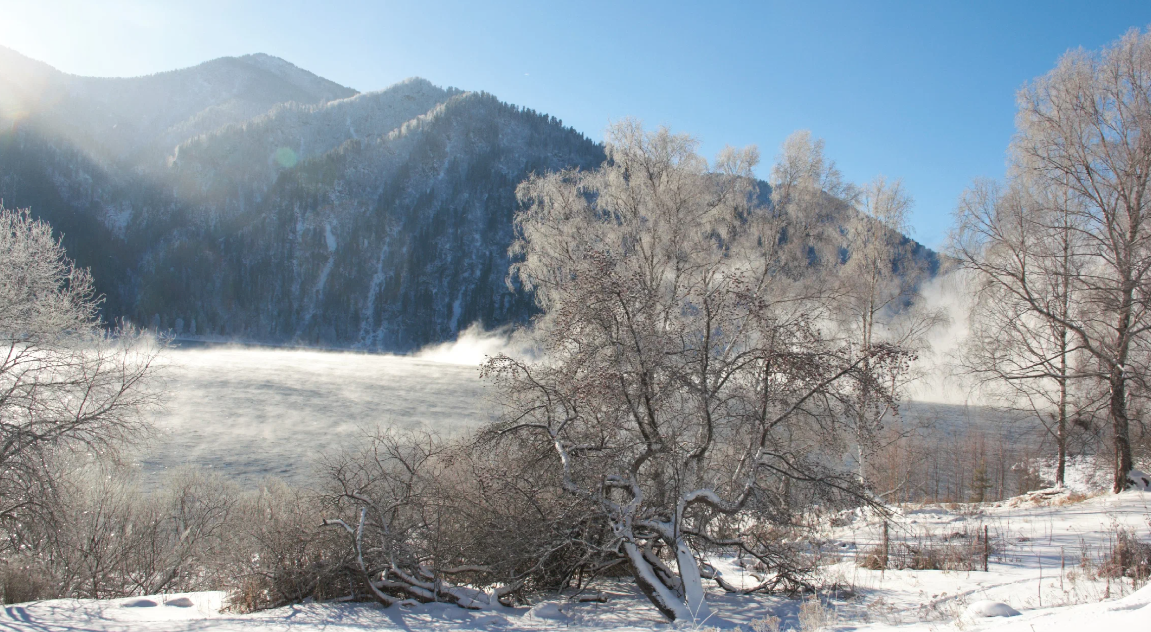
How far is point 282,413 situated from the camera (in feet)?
105

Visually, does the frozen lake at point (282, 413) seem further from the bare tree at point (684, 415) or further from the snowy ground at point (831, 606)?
the snowy ground at point (831, 606)

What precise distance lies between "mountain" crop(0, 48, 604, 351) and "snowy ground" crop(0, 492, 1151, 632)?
114114 mm

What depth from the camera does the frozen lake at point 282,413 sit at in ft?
82.3

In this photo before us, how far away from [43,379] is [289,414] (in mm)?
20702

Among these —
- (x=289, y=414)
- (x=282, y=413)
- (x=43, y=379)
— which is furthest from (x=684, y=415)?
(x=282, y=413)

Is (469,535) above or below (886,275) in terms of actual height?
below

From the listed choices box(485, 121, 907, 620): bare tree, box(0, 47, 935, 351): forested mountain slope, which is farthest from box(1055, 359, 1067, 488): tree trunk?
box(0, 47, 935, 351): forested mountain slope

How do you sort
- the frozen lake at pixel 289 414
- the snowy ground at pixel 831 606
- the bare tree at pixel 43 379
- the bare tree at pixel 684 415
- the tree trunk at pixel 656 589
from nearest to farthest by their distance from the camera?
1. the snowy ground at pixel 831 606
2. the tree trunk at pixel 656 589
3. the bare tree at pixel 684 415
4. the bare tree at pixel 43 379
5. the frozen lake at pixel 289 414

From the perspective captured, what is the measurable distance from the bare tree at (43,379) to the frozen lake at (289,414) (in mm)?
5227

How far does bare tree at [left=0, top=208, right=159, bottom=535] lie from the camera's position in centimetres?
1087

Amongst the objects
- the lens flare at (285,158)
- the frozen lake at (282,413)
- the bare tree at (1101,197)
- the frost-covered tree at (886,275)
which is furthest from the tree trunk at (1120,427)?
the lens flare at (285,158)

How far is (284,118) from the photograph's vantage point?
630 ft

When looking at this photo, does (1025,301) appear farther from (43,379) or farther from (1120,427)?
(43,379)

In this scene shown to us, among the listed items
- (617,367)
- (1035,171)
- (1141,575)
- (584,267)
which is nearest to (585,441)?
(617,367)
